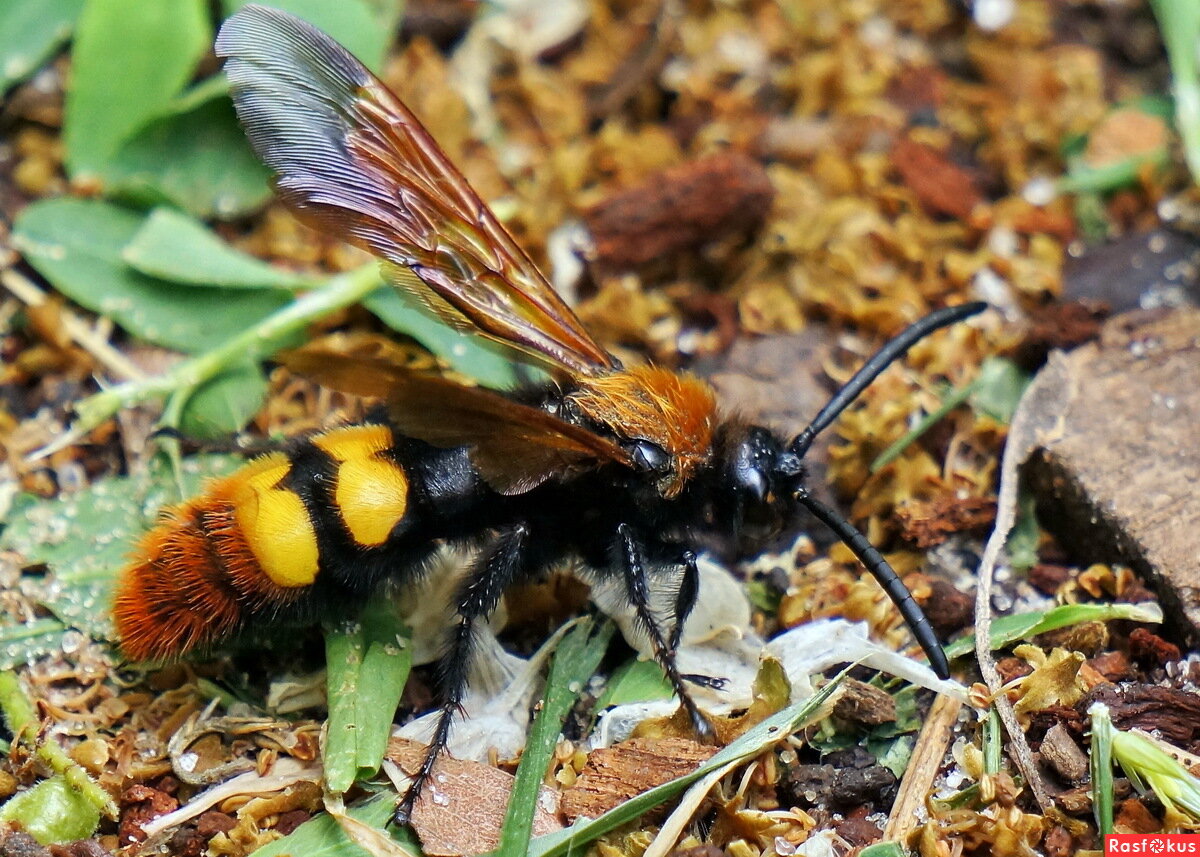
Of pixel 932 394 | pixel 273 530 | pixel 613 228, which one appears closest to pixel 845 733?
pixel 932 394

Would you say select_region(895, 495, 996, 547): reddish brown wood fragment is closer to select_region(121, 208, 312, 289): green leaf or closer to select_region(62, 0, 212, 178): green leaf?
select_region(121, 208, 312, 289): green leaf

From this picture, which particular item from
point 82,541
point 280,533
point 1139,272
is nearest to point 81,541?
point 82,541

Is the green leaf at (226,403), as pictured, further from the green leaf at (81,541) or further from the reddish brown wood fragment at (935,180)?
the reddish brown wood fragment at (935,180)

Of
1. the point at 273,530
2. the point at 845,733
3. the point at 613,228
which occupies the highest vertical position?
the point at 613,228

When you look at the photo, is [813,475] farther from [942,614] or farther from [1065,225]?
[1065,225]

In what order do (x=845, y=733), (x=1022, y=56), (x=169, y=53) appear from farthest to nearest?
(x=1022, y=56)
(x=169, y=53)
(x=845, y=733)

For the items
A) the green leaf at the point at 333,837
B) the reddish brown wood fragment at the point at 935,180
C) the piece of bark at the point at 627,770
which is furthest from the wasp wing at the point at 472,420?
the reddish brown wood fragment at the point at 935,180

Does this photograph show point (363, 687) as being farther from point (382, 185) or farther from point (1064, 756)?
point (1064, 756)
